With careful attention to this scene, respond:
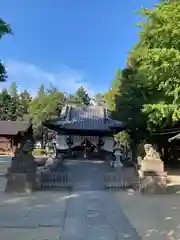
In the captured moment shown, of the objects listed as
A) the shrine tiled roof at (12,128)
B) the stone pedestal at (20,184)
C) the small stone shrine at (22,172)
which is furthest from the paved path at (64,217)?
the shrine tiled roof at (12,128)

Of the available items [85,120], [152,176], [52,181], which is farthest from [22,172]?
[85,120]

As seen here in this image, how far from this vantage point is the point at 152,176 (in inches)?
601

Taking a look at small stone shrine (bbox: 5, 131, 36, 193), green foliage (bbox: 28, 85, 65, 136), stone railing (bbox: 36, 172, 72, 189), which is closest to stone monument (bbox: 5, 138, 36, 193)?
small stone shrine (bbox: 5, 131, 36, 193)

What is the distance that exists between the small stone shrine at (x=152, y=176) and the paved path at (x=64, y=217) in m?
1.65

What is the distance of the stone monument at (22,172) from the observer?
15.0m

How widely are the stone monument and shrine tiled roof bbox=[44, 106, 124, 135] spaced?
1588 centimetres

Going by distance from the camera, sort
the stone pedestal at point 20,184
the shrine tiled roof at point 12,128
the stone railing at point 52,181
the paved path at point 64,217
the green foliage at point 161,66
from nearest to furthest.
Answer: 1. the paved path at point 64,217
2. the stone pedestal at point 20,184
3. the stone railing at point 52,181
4. the green foliage at point 161,66
5. the shrine tiled roof at point 12,128

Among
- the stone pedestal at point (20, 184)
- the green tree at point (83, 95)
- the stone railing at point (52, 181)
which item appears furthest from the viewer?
the green tree at point (83, 95)

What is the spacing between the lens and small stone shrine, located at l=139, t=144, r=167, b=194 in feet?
49.2

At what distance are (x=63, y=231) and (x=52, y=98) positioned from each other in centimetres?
5799

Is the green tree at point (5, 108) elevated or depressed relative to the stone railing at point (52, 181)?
elevated

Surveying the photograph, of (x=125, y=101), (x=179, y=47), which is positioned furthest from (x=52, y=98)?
(x=179, y=47)

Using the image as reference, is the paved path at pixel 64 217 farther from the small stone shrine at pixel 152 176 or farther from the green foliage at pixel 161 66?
the green foliage at pixel 161 66

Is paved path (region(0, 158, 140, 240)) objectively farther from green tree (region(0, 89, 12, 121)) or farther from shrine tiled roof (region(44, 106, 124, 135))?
green tree (region(0, 89, 12, 121))
